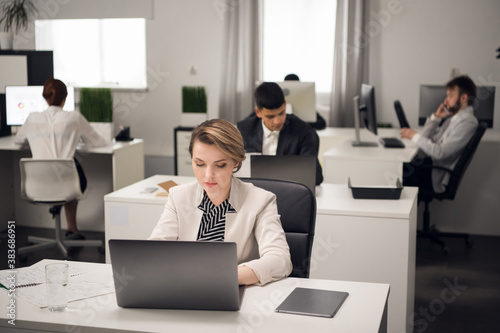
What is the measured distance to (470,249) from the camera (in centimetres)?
500

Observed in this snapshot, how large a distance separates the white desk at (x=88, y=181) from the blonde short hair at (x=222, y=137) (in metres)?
3.24

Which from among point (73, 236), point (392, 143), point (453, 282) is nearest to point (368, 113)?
point (392, 143)

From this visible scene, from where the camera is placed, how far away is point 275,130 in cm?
360

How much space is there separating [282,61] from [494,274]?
3.60 metres

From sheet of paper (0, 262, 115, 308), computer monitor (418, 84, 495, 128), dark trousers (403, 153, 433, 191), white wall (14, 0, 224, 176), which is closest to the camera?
sheet of paper (0, 262, 115, 308)

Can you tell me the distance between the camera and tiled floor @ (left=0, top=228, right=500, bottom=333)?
11.4 ft

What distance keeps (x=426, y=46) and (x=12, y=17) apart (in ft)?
14.1

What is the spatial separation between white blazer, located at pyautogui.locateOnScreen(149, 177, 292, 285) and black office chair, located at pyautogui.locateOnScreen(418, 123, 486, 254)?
2994mm

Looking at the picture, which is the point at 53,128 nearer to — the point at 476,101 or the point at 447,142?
the point at 447,142

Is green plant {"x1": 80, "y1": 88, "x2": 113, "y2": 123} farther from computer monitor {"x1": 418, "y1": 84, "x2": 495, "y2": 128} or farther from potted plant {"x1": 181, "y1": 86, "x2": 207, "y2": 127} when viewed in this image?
computer monitor {"x1": 418, "y1": 84, "x2": 495, "y2": 128}

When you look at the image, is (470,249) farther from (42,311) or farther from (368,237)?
(42,311)

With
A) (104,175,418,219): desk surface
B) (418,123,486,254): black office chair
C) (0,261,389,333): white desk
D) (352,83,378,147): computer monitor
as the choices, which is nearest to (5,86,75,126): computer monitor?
(104,175,418,219): desk surface

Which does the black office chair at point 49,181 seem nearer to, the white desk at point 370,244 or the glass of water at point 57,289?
the white desk at point 370,244

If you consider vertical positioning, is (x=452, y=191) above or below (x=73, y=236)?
above
